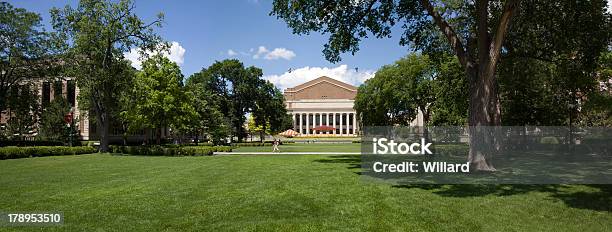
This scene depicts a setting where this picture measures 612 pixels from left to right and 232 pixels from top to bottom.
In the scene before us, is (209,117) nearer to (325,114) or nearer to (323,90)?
(325,114)

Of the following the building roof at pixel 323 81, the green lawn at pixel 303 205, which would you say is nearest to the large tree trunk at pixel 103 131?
the green lawn at pixel 303 205

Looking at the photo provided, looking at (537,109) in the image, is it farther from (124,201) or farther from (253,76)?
(253,76)

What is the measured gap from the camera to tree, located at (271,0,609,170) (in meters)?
Answer: 15.8

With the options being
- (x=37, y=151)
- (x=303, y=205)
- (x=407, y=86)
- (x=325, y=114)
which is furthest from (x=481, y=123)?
(x=325, y=114)

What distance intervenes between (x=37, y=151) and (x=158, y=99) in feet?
29.2

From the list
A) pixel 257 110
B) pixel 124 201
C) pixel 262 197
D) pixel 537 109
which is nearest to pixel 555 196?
pixel 262 197

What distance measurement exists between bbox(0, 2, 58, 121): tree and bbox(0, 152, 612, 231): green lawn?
2613 cm

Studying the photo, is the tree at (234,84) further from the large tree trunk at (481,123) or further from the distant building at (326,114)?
the distant building at (326,114)

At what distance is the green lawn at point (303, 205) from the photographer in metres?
7.45

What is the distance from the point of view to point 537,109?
98.4ft

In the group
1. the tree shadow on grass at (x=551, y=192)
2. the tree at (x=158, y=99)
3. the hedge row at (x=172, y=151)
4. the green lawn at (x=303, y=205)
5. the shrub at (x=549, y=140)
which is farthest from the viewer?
the tree at (x=158, y=99)

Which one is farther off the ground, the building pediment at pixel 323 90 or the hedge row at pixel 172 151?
the building pediment at pixel 323 90

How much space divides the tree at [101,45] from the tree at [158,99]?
A: 201 centimetres

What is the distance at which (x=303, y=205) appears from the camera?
9250mm
